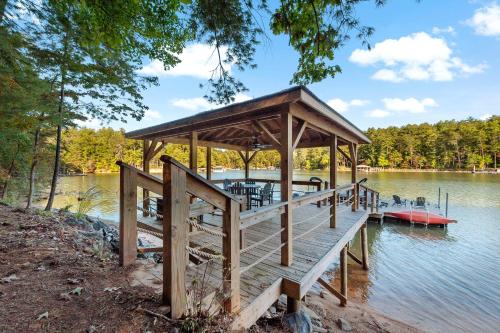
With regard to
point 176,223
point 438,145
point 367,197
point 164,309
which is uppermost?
point 438,145

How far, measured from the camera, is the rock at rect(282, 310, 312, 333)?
309 centimetres

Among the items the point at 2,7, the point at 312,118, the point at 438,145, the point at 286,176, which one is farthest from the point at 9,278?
the point at 438,145

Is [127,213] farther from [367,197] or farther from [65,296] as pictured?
[367,197]

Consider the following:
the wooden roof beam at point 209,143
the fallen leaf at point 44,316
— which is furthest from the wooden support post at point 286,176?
the wooden roof beam at point 209,143

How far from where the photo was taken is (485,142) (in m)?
46.4

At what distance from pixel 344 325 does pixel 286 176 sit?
312cm

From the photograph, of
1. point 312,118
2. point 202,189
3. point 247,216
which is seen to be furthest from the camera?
point 312,118

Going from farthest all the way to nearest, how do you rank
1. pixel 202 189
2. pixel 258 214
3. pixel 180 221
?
pixel 258 214
pixel 202 189
pixel 180 221

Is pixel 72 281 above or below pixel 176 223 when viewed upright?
below

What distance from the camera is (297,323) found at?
3.15 metres

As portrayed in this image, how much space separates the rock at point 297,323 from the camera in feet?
10.2

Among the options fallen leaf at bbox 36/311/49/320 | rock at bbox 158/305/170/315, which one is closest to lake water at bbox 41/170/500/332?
rock at bbox 158/305/170/315

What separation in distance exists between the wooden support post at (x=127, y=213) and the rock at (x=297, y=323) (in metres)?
2.32

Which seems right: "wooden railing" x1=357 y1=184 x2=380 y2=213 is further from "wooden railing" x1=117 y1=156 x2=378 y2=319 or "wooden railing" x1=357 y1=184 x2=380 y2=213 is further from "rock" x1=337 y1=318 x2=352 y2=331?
"wooden railing" x1=117 y1=156 x2=378 y2=319
